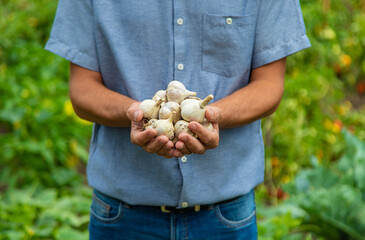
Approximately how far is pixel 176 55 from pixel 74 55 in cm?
33

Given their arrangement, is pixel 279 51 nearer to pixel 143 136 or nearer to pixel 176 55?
pixel 176 55

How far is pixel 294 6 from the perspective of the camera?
4.65 feet

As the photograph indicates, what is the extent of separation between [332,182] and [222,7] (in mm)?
1871

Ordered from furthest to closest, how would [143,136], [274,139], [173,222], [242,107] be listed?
1. [274,139]
2. [173,222]
3. [242,107]
4. [143,136]

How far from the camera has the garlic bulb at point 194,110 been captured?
1186 mm

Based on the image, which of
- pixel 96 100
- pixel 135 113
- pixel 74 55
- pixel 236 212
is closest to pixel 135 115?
pixel 135 113

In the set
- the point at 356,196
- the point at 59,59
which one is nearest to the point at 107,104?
the point at 356,196

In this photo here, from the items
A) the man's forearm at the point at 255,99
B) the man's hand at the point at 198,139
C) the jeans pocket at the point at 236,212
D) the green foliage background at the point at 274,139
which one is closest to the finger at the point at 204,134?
the man's hand at the point at 198,139

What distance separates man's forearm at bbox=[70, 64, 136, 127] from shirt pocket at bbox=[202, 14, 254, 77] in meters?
0.29

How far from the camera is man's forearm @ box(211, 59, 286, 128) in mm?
1298

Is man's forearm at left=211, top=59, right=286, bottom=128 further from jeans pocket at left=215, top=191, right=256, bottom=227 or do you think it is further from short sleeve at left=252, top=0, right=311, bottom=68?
jeans pocket at left=215, top=191, right=256, bottom=227

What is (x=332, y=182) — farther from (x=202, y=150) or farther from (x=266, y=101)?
(x=202, y=150)

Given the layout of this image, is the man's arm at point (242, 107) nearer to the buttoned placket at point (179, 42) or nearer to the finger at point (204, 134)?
the finger at point (204, 134)

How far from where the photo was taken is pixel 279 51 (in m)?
1.42
